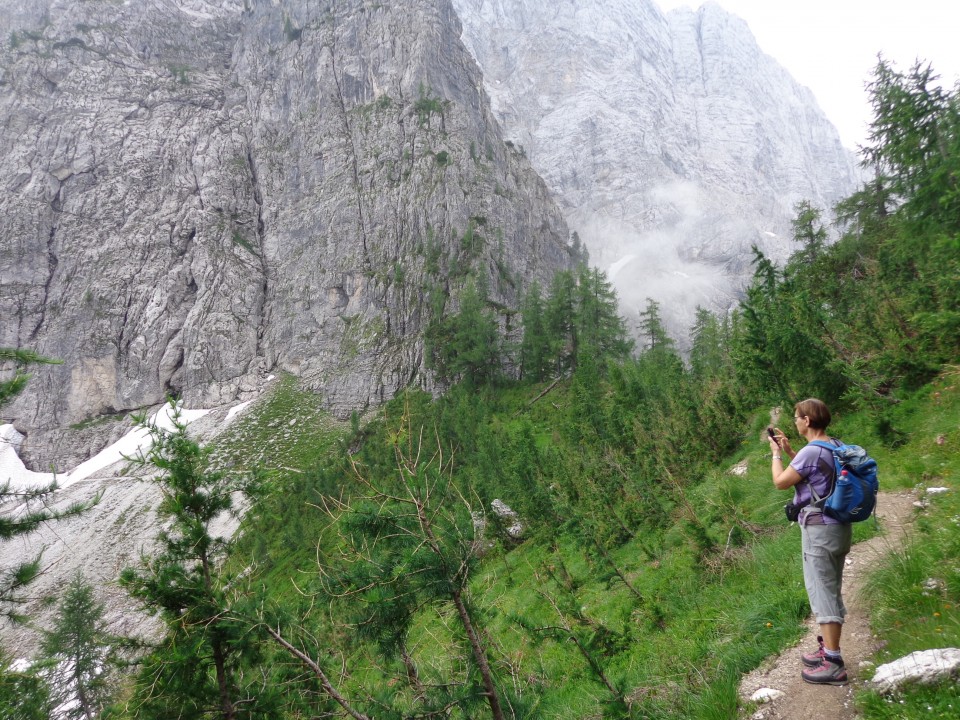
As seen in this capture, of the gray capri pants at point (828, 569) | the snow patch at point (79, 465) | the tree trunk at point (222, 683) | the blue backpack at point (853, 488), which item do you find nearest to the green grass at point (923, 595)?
the gray capri pants at point (828, 569)

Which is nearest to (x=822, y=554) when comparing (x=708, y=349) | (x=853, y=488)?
(x=853, y=488)

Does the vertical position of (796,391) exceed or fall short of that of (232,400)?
it falls short

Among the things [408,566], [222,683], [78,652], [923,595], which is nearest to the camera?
[923,595]

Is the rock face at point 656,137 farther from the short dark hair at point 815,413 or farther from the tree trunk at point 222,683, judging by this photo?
the tree trunk at point 222,683

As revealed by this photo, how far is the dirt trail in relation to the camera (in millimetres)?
3504

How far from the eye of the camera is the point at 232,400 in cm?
6462

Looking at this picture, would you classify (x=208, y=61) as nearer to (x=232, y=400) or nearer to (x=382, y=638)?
(x=232, y=400)

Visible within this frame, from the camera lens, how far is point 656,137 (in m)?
135

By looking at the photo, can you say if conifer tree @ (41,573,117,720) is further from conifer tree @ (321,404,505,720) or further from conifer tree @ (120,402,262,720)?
conifer tree @ (321,404,505,720)

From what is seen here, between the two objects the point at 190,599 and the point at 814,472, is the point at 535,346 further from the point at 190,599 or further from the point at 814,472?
the point at 814,472

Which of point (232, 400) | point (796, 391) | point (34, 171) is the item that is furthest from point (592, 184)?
point (796, 391)

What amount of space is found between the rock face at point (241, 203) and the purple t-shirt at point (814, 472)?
181ft

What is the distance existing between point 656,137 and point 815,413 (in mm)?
154484

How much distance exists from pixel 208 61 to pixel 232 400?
244 ft
